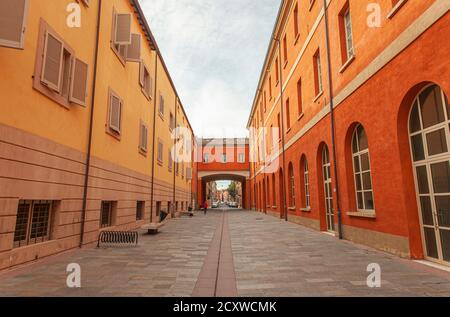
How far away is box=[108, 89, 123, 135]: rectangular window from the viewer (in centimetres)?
1013

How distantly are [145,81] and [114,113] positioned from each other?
535 cm

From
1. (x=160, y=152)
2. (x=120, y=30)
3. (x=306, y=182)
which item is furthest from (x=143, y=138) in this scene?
(x=306, y=182)

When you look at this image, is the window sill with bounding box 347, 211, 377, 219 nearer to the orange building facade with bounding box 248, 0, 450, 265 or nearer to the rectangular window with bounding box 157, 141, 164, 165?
the orange building facade with bounding box 248, 0, 450, 265

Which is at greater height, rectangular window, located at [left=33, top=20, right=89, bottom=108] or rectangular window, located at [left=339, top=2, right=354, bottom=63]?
rectangular window, located at [left=339, top=2, right=354, bottom=63]

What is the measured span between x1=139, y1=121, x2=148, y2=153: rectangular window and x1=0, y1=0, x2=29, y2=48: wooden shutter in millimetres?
9118

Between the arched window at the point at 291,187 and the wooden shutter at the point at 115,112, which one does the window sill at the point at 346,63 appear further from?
the arched window at the point at 291,187

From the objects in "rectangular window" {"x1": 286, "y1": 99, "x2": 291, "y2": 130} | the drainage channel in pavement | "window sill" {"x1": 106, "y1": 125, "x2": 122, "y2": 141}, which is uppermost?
"rectangular window" {"x1": 286, "y1": 99, "x2": 291, "y2": 130}

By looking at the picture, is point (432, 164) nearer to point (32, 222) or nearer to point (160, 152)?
point (32, 222)

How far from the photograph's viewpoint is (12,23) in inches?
191

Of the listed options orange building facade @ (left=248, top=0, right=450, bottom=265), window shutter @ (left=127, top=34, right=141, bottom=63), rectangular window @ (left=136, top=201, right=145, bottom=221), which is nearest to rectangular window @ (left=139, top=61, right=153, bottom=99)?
window shutter @ (left=127, top=34, right=141, bottom=63)

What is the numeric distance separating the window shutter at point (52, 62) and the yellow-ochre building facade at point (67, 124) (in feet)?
0.07

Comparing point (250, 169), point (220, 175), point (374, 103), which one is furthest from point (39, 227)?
point (220, 175)

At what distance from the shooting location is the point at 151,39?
1526cm
